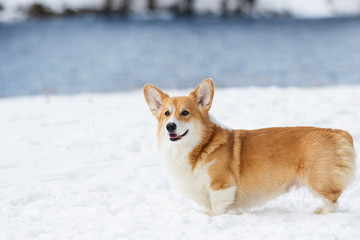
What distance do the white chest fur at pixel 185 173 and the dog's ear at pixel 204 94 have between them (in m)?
0.50

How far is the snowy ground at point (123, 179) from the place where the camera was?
11.1ft

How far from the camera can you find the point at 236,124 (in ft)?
22.7

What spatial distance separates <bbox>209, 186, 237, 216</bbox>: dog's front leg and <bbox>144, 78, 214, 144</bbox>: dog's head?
1.82ft

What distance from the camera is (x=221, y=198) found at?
3756 mm

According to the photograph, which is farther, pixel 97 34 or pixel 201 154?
pixel 97 34

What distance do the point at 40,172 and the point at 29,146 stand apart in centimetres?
119

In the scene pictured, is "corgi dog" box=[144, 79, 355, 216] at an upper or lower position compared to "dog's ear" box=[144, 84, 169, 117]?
lower

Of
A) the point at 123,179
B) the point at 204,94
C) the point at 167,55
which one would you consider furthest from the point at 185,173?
the point at 167,55

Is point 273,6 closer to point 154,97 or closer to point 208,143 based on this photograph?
point 154,97

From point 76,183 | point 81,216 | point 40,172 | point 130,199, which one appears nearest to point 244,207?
point 130,199

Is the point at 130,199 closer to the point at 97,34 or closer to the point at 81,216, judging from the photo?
the point at 81,216

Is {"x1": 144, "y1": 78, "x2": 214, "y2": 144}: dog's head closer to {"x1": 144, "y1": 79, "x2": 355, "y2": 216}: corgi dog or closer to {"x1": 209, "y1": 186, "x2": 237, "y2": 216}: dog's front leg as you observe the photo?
{"x1": 144, "y1": 79, "x2": 355, "y2": 216}: corgi dog

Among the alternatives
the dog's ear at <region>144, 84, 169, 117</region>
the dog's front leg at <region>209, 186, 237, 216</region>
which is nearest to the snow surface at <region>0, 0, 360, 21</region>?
the dog's ear at <region>144, 84, 169, 117</region>

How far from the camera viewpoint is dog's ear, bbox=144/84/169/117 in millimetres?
3984
